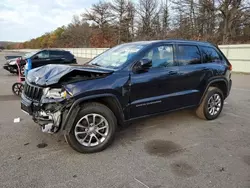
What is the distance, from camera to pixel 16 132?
13.5ft

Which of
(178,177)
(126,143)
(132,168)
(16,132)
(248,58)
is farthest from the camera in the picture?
(248,58)

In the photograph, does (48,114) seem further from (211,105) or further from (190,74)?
(211,105)

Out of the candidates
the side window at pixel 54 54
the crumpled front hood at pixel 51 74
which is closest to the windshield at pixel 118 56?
the crumpled front hood at pixel 51 74

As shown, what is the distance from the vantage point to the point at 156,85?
Result: 12.5ft

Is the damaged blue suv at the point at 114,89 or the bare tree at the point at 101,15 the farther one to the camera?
the bare tree at the point at 101,15

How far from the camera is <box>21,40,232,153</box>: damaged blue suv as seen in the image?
3.08 meters

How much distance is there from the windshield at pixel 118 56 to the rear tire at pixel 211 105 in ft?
6.65

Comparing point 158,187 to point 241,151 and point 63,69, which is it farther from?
point 63,69

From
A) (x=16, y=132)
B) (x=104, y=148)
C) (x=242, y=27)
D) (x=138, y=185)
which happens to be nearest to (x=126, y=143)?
(x=104, y=148)

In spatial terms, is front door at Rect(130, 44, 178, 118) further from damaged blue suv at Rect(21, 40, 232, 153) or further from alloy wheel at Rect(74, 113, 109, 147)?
alloy wheel at Rect(74, 113, 109, 147)

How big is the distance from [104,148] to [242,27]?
25.6m

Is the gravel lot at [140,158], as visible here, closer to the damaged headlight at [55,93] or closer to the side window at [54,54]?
the damaged headlight at [55,93]

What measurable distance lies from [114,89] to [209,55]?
270 centimetres

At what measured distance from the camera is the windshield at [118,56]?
378 cm
